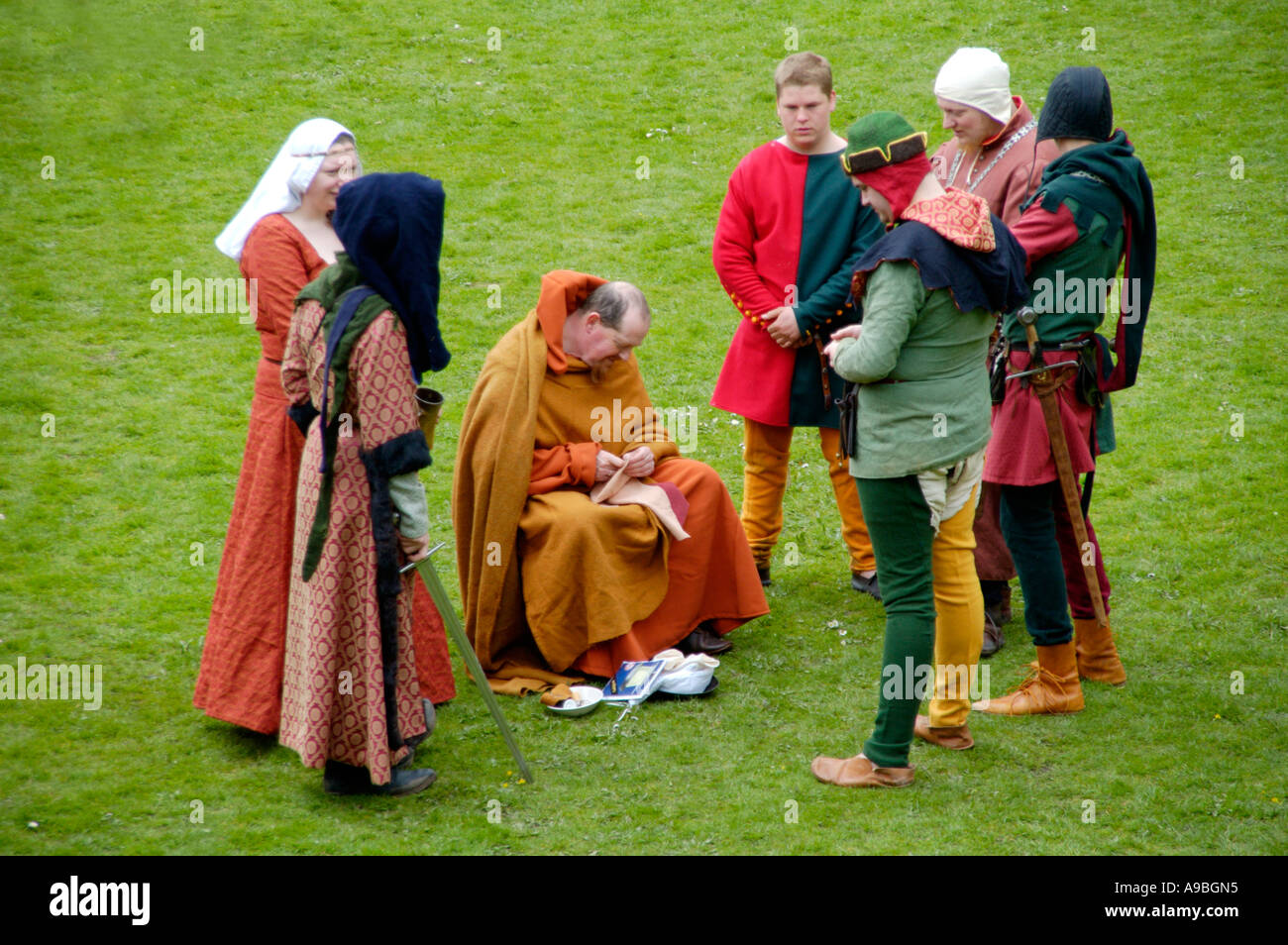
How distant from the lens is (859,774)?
409 centimetres

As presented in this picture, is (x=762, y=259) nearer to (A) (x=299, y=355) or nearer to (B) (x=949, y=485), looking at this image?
(B) (x=949, y=485)

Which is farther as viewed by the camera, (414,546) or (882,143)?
(414,546)

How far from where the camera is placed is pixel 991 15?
11.0 m

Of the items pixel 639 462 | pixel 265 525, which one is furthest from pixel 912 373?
pixel 265 525

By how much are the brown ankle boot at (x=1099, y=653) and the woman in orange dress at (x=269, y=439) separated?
286cm

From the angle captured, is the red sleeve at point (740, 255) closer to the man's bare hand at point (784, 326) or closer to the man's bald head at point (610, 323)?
the man's bare hand at point (784, 326)

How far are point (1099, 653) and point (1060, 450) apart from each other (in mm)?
879

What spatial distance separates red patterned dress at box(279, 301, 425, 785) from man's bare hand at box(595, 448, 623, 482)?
109 cm

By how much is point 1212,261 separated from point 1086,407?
4726mm

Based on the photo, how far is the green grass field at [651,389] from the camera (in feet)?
13.1

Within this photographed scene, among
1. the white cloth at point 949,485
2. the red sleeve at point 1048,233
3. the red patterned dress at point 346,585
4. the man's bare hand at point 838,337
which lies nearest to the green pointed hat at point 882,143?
the man's bare hand at point 838,337

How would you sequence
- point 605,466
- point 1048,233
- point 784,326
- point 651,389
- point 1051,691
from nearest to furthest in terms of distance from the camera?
point 1048,233
point 1051,691
point 605,466
point 784,326
point 651,389

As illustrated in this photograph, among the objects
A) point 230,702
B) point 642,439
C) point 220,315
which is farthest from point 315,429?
point 220,315

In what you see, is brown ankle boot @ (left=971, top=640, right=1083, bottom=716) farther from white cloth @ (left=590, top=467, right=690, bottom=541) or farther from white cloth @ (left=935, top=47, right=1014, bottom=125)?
white cloth @ (left=935, top=47, right=1014, bottom=125)
